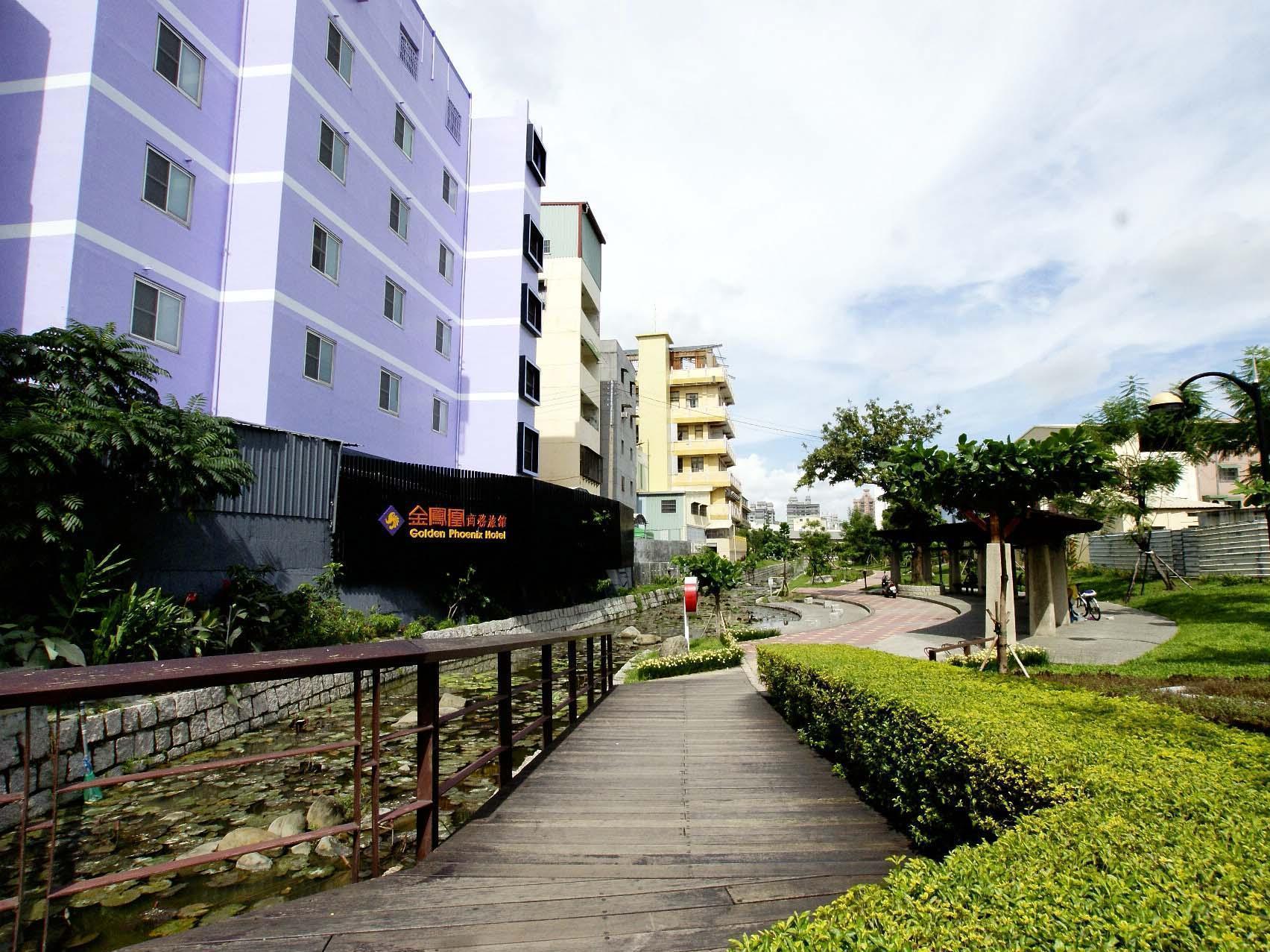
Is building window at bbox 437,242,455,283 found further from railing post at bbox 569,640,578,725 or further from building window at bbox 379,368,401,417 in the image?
railing post at bbox 569,640,578,725

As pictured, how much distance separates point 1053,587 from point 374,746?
17661mm

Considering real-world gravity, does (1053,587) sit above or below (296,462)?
below

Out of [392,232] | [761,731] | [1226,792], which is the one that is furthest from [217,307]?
[1226,792]

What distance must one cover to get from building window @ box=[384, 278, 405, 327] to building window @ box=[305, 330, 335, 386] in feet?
9.93

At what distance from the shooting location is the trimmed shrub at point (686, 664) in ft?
43.7

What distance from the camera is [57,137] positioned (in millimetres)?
11266

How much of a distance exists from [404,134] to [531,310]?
23.0 feet

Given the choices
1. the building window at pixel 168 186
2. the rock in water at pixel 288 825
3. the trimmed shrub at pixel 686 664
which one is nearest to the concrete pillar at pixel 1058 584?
the trimmed shrub at pixel 686 664

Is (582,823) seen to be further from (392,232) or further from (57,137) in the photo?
(392,232)

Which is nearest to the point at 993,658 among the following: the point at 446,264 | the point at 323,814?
the point at 323,814

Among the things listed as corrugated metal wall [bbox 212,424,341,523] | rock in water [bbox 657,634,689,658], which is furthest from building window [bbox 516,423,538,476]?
corrugated metal wall [bbox 212,424,341,523]

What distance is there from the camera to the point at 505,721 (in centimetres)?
494

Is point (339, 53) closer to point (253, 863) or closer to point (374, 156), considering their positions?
point (374, 156)

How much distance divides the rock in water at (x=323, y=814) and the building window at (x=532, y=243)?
70.0 feet
